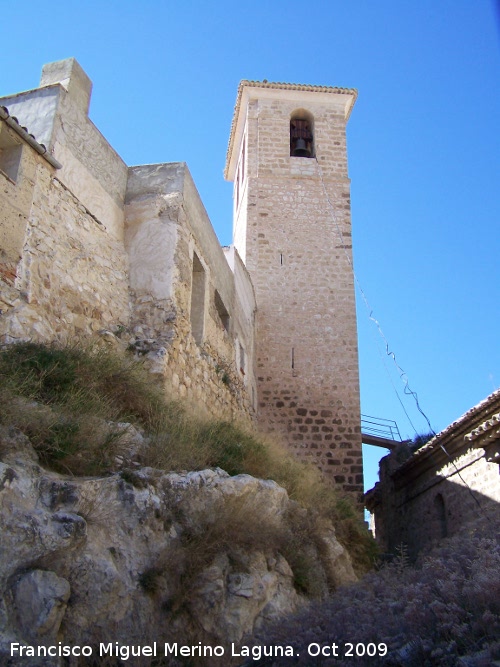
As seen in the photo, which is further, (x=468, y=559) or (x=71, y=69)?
(x=71, y=69)

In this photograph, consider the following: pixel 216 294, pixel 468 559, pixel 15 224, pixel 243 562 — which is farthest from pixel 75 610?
pixel 216 294

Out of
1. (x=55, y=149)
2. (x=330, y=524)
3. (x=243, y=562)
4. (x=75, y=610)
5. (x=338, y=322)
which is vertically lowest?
(x=75, y=610)

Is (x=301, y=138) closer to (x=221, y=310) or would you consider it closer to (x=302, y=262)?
(x=302, y=262)

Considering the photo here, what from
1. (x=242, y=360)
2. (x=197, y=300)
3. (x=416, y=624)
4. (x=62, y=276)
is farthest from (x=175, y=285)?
(x=416, y=624)

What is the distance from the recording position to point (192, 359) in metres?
9.25

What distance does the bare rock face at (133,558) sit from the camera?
4.31 meters

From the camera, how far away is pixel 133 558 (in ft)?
16.4

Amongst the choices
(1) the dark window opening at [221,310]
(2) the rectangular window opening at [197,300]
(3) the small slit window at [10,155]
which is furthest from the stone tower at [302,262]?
(3) the small slit window at [10,155]

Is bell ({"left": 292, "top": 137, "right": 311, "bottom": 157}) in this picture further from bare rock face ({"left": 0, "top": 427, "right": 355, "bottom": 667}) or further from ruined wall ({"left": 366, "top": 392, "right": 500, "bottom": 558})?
bare rock face ({"left": 0, "top": 427, "right": 355, "bottom": 667})

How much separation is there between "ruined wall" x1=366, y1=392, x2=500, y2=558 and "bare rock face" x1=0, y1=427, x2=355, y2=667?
185 inches

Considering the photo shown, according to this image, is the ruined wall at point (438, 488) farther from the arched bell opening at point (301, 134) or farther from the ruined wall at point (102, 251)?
the arched bell opening at point (301, 134)

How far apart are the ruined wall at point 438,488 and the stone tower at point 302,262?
139 centimetres

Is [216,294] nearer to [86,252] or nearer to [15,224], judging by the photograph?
[86,252]

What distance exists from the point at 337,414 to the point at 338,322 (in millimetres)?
2053
